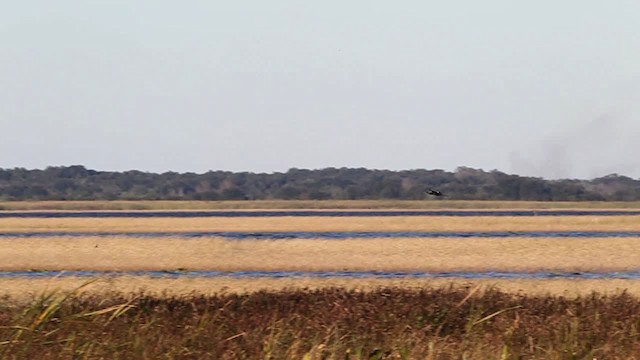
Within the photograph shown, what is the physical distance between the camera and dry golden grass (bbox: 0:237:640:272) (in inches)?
1603

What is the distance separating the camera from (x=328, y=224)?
2709 inches

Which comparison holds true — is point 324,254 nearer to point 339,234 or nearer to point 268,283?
point 339,234

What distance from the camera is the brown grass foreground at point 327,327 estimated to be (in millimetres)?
14172

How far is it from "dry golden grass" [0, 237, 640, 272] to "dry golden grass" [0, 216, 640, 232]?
10359 mm

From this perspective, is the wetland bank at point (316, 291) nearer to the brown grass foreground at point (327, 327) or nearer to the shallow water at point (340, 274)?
the brown grass foreground at point (327, 327)

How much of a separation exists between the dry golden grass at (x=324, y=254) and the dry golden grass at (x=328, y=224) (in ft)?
34.0

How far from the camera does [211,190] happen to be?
150 meters

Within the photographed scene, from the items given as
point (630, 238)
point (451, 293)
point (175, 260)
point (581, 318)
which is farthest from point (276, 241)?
point (581, 318)

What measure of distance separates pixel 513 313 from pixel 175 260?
25.3 m

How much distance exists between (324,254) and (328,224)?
23.3 meters

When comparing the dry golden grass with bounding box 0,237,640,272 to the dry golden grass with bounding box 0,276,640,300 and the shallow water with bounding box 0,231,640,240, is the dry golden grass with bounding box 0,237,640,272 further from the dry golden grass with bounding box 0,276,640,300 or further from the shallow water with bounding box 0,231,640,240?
the dry golden grass with bounding box 0,276,640,300

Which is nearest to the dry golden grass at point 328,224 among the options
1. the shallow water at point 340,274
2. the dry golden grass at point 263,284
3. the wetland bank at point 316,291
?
the wetland bank at point 316,291

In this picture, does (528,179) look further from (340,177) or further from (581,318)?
(581,318)

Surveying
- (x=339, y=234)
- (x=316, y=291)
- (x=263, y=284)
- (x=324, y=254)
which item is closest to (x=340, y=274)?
(x=263, y=284)
